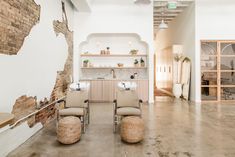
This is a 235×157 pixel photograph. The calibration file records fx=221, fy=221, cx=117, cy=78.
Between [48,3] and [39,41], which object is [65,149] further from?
[48,3]

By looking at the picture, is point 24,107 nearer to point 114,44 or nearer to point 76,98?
point 76,98

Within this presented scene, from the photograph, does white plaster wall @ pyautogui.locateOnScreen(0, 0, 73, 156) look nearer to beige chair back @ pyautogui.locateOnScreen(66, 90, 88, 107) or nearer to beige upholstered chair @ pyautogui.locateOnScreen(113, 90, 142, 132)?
beige chair back @ pyautogui.locateOnScreen(66, 90, 88, 107)

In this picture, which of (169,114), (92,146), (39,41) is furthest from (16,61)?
(169,114)

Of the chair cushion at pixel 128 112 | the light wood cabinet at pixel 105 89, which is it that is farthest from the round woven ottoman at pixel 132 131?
the light wood cabinet at pixel 105 89

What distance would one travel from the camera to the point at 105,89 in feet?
28.5

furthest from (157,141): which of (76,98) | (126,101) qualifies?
(76,98)

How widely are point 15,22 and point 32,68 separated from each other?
1046 millimetres

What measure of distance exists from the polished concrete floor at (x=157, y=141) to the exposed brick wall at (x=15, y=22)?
1.75 m

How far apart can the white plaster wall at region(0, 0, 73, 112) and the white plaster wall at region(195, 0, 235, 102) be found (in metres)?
5.42

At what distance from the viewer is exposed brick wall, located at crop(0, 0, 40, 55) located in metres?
3.44

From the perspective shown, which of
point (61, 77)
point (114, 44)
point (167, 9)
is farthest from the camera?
point (167, 9)

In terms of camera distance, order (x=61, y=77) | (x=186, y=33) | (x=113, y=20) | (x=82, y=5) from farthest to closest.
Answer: (x=186, y=33) → (x=113, y=20) → (x=82, y=5) → (x=61, y=77)

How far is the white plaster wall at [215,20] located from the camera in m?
8.68

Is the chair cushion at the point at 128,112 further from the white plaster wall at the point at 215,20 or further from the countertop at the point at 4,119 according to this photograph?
the white plaster wall at the point at 215,20
